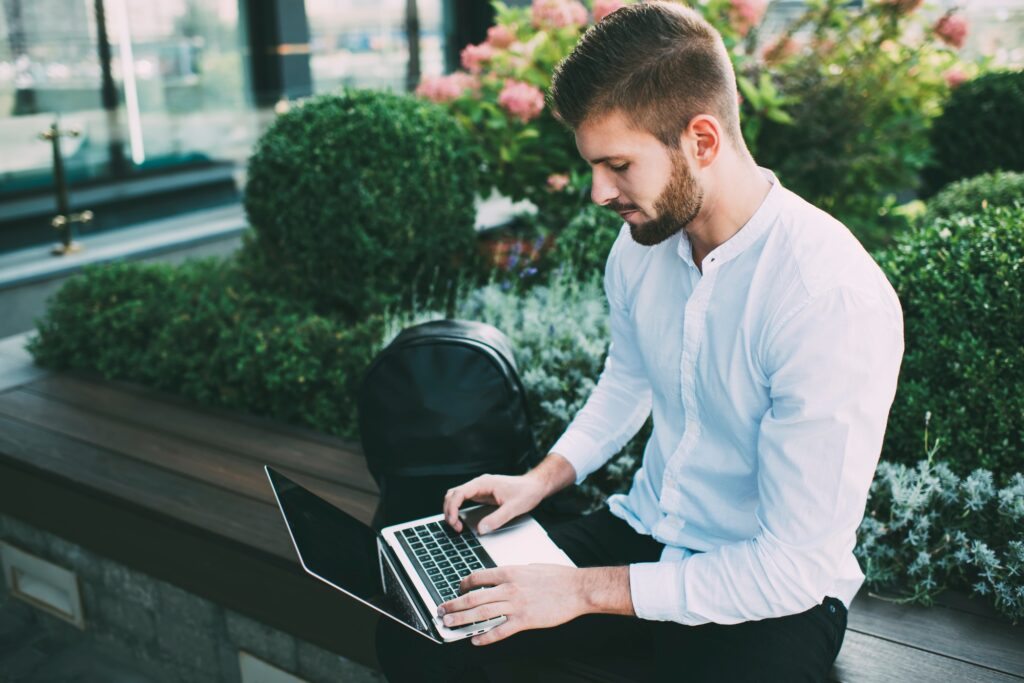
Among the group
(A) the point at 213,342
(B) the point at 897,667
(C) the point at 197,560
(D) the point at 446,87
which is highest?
(D) the point at 446,87

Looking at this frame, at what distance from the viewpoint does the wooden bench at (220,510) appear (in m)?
1.92

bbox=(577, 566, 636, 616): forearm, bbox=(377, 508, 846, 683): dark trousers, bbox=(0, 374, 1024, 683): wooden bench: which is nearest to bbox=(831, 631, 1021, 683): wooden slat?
bbox=(0, 374, 1024, 683): wooden bench

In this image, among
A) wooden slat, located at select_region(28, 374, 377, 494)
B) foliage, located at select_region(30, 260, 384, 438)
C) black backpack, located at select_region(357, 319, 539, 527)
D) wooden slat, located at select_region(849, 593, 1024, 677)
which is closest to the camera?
wooden slat, located at select_region(849, 593, 1024, 677)

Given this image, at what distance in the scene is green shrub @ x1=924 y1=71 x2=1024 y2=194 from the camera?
5.44 meters

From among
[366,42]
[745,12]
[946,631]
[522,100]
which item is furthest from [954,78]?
[366,42]

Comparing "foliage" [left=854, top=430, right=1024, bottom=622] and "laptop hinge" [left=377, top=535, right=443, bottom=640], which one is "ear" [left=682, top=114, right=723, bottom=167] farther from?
"foliage" [left=854, top=430, right=1024, bottom=622]

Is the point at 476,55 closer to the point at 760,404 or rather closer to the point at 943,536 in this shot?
the point at 943,536

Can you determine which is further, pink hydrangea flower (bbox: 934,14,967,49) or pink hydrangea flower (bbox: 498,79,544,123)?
pink hydrangea flower (bbox: 934,14,967,49)

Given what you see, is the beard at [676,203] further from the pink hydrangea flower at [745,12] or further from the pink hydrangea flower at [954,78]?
the pink hydrangea flower at [954,78]

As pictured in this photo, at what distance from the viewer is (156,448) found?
9.91ft

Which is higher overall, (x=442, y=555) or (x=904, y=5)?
(x=904, y=5)

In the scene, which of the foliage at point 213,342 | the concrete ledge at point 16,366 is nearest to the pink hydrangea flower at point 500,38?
the foliage at point 213,342

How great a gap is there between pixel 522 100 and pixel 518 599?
3.25 metres

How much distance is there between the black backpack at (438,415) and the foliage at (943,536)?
0.92 meters
